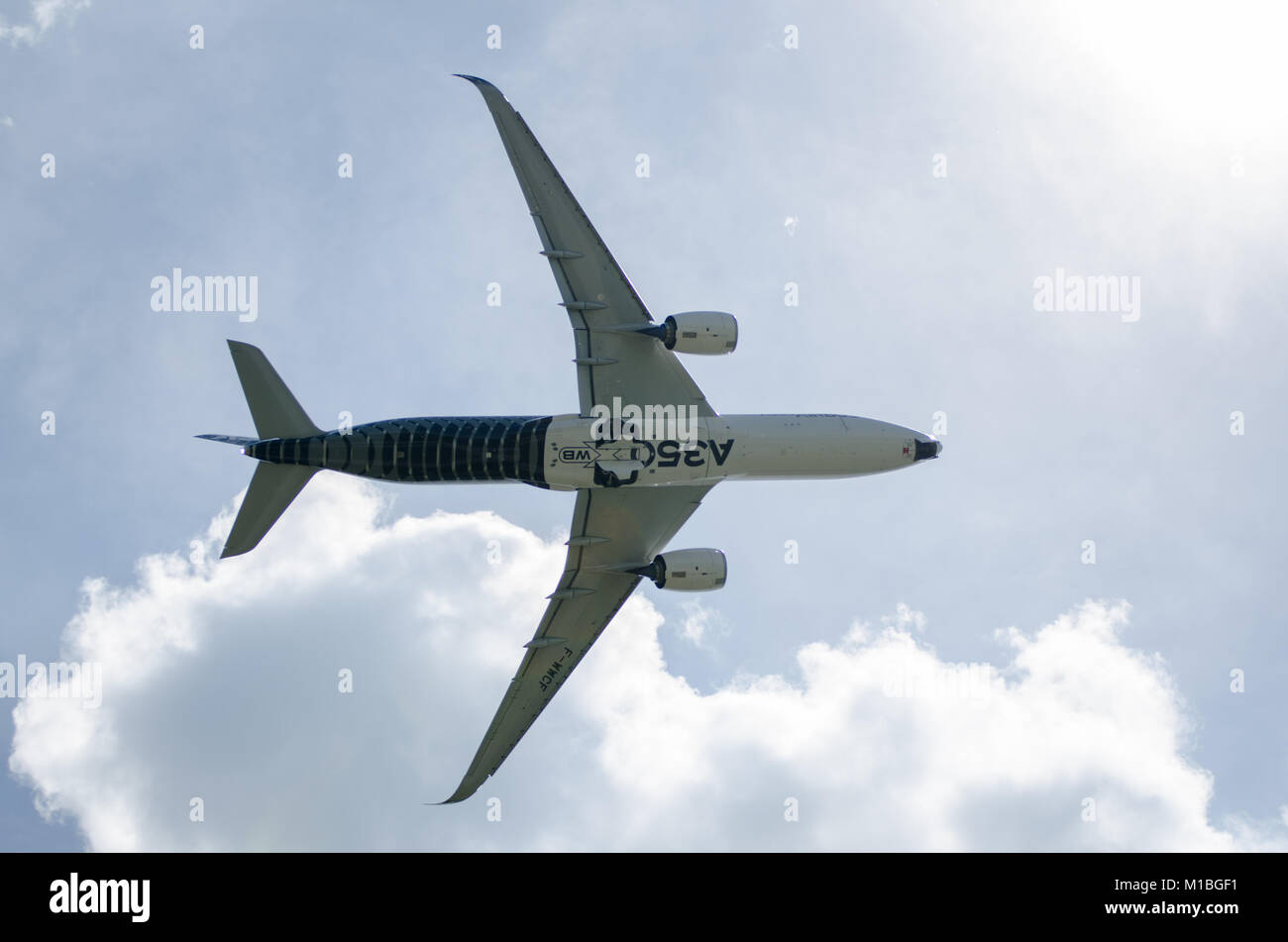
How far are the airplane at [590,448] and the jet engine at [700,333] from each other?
49 millimetres

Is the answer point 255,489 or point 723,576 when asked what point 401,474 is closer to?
point 255,489

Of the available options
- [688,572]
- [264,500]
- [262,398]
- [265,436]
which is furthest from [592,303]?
[264,500]

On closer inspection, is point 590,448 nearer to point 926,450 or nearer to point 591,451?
point 591,451

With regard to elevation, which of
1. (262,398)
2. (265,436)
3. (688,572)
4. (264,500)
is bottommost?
(688,572)

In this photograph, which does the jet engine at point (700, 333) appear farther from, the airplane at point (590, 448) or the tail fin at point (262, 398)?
the tail fin at point (262, 398)

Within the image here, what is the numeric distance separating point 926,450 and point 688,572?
9.89 m

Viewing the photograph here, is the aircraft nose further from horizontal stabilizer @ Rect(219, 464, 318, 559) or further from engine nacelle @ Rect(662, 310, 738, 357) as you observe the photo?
horizontal stabilizer @ Rect(219, 464, 318, 559)

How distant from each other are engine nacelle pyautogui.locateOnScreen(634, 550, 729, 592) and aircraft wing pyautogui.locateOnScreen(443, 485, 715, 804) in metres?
1.44

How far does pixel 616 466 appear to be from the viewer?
131 feet

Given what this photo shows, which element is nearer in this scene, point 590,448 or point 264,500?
point 264,500

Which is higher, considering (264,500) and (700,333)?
(700,333)

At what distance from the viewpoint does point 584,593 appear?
43562 millimetres

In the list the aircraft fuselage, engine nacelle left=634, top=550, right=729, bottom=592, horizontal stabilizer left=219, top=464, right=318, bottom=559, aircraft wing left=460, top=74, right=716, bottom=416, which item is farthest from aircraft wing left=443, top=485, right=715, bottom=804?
horizontal stabilizer left=219, top=464, right=318, bottom=559

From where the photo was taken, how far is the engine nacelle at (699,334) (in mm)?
39906
